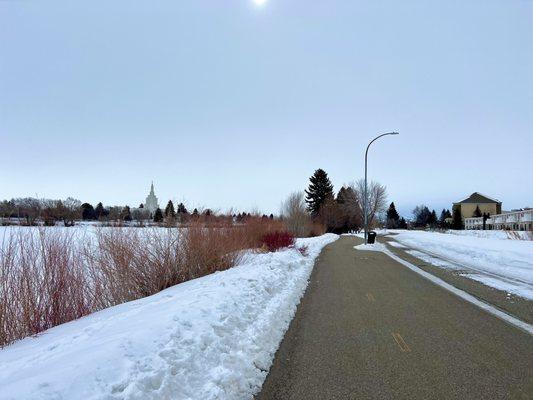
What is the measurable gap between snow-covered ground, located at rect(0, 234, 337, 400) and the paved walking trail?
15.6 inches

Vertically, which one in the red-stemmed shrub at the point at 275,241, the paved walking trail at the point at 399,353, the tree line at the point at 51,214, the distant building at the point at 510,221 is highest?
the distant building at the point at 510,221

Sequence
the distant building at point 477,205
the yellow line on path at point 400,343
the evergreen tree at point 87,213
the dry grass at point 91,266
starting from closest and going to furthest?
the yellow line on path at point 400,343 → the dry grass at point 91,266 → the evergreen tree at point 87,213 → the distant building at point 477,205

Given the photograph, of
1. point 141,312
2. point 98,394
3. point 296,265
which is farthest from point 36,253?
point 296,265

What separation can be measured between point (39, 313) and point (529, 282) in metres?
12.4

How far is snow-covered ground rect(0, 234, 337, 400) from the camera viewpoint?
3525mm

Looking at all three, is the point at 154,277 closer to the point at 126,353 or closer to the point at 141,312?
the point at 141,312

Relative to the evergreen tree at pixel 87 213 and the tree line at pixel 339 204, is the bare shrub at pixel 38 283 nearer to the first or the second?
the evergreen tree at pixel 87 213

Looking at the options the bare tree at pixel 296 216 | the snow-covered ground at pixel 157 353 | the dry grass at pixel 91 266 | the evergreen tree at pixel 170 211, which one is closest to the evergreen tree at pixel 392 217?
the bare tree at pixel 296 216

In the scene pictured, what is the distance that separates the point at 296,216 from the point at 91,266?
109 ft

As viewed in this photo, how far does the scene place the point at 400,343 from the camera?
5793 mm

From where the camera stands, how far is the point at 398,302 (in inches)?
346

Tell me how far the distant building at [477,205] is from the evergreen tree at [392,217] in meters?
22.9

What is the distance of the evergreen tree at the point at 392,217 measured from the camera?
5295 inches

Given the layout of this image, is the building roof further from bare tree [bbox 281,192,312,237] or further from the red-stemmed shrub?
the red-stemmed shrub
